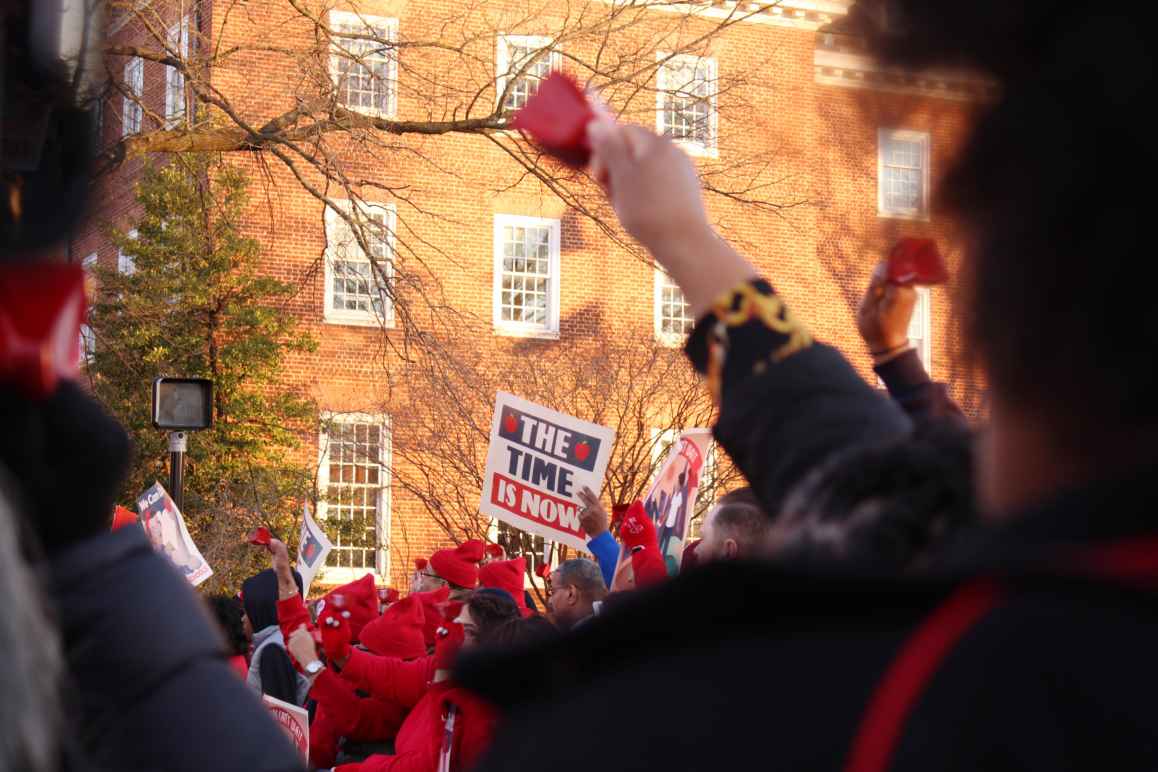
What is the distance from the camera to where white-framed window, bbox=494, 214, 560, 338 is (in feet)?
81.2

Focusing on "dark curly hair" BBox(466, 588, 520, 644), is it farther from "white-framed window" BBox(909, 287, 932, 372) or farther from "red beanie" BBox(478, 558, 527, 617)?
"white-framed window" BBox(909, 287, 932, 372)

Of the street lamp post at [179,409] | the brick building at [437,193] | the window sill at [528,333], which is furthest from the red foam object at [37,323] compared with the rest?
the window sill at [528,333]

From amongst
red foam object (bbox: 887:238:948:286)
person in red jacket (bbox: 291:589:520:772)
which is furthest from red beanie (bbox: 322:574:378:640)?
red foam object (bbox: 887:238:948:286)

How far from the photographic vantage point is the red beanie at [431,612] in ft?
29.9

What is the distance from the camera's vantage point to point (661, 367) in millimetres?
21625

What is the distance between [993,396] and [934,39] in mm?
264

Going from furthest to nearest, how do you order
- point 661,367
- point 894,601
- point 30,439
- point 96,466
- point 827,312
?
point 827,312 → point 661,367 → point 96,466 → point 30,439 → point 894,601

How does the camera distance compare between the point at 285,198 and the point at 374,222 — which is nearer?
the point at 374,222

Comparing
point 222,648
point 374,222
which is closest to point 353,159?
point 374,222

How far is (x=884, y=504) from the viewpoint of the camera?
3.33ft

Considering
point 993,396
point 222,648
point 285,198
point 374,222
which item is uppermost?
point 285,198

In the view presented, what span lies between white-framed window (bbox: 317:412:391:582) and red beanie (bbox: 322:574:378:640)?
40.9ft

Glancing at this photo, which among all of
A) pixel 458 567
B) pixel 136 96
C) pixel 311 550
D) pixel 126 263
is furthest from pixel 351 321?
pixel 458 567

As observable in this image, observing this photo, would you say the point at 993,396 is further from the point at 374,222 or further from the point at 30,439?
the point at 374,222
